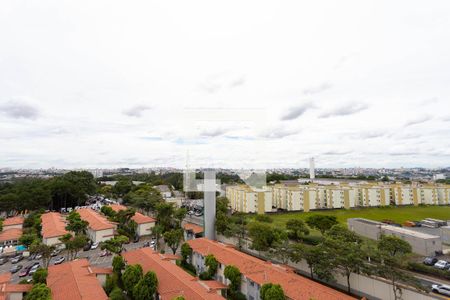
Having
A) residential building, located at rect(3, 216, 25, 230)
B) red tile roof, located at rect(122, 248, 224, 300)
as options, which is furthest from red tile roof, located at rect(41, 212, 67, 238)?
red tile roof, located at rect(122, 248, 224, 300)

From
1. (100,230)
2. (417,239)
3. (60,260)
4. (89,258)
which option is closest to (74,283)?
(89,258)

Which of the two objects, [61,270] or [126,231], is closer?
[61,270]

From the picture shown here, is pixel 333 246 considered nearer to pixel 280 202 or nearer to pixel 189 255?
pixel 189 255

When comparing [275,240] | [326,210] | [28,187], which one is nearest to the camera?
[275,240]

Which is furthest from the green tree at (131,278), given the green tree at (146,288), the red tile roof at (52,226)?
the red tile roof at (52,226)

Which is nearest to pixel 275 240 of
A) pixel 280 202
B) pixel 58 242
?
pixel 58 242

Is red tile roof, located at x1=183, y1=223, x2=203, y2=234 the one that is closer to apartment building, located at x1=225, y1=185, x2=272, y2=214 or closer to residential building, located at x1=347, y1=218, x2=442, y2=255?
apartment building, located at x1=225, y1=185, x2=272, y2=214

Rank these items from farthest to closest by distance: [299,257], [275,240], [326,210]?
[326,210], [275,240], [299,257]

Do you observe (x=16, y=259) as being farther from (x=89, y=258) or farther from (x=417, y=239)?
(x=417, y=239)
